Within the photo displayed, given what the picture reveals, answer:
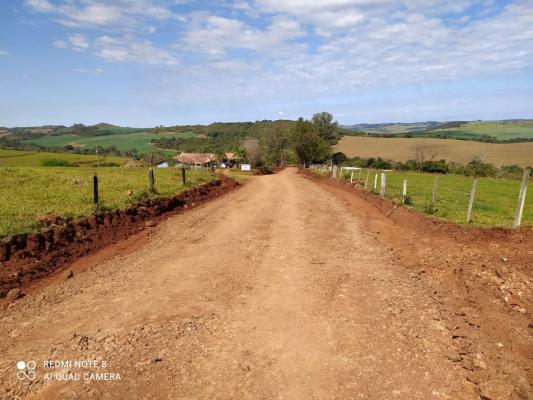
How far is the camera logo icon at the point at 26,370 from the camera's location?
461 cm

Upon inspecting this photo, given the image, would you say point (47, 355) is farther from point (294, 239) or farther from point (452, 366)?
point (294, 239)

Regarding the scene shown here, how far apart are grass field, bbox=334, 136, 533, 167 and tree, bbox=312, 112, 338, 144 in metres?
5.88

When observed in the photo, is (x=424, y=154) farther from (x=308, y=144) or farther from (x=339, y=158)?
A: (x=308, y=144)

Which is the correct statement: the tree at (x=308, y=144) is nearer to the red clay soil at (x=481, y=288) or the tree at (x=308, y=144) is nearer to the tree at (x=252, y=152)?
the tree at (x=252, y=152)

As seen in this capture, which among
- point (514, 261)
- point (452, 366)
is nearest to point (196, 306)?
point (452, 366)

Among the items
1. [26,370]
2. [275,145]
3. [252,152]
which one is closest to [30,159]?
[252,152]

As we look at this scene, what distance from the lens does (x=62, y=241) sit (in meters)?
10.7

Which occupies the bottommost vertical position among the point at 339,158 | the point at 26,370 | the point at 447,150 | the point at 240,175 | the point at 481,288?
the point at 240,175

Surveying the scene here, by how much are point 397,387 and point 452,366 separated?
3.31ft

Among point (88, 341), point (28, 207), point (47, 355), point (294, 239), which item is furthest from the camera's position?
point (28, 207)

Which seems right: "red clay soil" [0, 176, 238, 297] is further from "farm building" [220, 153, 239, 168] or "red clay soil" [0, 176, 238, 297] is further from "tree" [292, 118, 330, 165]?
"farm building" [220, 153, 239, 168]

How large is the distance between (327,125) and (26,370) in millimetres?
97186

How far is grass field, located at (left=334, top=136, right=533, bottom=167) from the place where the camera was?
77.2m

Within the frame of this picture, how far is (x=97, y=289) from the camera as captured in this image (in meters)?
7.70
